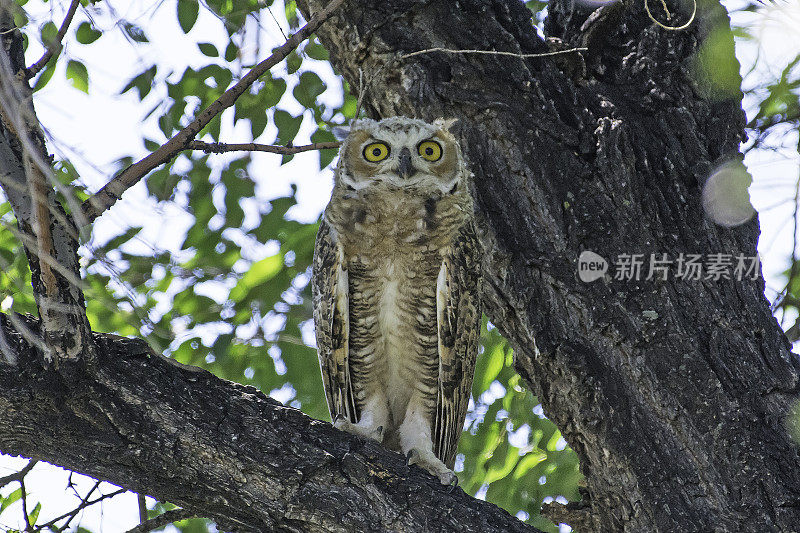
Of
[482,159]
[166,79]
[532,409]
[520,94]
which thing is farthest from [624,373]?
[166,79]

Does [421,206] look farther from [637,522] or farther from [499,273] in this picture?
[637,522]

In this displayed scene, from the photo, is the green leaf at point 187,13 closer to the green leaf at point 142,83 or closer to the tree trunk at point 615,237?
the green leaf at point 142,83

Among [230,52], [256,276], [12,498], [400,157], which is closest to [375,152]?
[400,157]

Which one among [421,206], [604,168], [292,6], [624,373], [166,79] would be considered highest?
[292,6]

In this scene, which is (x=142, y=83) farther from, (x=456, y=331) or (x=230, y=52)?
(x=456, y=331)

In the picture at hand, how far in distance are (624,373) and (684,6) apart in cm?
140

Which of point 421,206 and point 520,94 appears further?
point 421,206

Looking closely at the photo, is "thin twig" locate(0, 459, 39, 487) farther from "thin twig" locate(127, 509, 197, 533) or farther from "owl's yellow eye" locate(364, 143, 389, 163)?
"owl's yellow eye" locate(364, 143, 389, 163)

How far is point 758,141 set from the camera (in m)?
3.01

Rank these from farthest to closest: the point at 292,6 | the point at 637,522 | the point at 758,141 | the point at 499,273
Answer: the point at 292,6 < the point at 758,141 < the point at 499,273 < the point at 637,522

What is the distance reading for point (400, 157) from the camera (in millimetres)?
3135

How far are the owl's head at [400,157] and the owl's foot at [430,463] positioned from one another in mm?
1047

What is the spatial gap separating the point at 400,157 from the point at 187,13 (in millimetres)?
1045

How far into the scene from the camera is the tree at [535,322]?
6.48 ft
